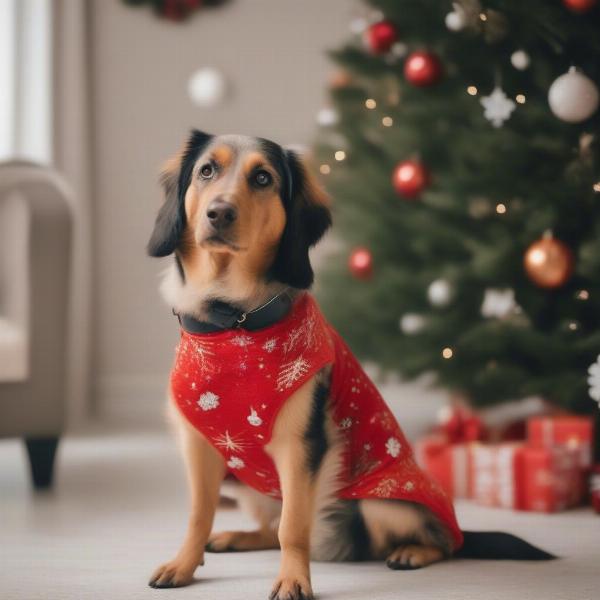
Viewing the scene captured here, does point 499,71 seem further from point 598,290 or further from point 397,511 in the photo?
point 397,511

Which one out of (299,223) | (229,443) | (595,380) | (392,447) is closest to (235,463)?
(229,443)

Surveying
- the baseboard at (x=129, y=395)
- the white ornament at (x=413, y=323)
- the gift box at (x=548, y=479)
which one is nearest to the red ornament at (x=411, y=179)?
the white ornament at (x=413, y=323)

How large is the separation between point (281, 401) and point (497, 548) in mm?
643

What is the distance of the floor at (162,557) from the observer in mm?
1691

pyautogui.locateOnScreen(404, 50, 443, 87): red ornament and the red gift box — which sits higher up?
pyautogui.locateOnScreen(404, 50, 443, 87): red ornament

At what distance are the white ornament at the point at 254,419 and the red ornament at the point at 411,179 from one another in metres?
1.79

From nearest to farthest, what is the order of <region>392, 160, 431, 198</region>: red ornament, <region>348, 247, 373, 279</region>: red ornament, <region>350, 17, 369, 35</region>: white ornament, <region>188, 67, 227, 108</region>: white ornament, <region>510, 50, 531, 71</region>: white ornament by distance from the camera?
1. <region>510, 50, 531, 71</region>: white ornament
2. <region>392, 160, 431, 198</region>: red ornament
3. <region>348, 247, 373, 279</region>: red ornament
4. <region>350, 17, 369, 35</region>: white ornament
5. <region>188, 67, 227, 108</region>: white ornament

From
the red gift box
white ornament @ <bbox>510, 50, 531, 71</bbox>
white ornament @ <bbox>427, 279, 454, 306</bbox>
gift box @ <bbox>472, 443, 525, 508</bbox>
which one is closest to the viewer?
gift box @ <bbox>472, 443, 525, 508</bbox>

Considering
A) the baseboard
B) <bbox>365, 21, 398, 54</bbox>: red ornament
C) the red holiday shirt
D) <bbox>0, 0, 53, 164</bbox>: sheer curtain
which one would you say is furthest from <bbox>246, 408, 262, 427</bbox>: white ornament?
<bbox>0, 0, 53, 164</bbox>: sheer curtain

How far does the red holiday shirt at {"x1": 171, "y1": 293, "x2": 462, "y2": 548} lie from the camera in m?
1.62

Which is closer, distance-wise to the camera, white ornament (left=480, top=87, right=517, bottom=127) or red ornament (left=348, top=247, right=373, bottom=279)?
white ornament (left=480, top=87, right=517, bottom=127)

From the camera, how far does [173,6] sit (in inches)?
183

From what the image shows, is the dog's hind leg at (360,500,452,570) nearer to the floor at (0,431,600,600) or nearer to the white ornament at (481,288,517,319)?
the floor at (0,431,600,600)

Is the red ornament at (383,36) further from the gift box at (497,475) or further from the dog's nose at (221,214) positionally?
the dog's nose at (221,214)
